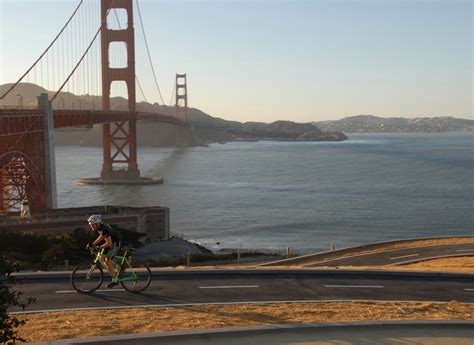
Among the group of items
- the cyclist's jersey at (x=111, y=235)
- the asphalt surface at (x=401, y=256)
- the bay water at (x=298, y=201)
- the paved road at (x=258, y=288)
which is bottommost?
the bay water at (x=298, y=201)

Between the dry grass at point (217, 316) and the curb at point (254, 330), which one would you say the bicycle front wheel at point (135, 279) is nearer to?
the dry grass at point (217, 316)

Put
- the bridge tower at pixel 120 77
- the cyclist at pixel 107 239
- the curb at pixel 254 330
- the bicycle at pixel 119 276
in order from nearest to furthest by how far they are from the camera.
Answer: the curb at pixel 254 330 → the cyclist at pixel 107 239 → the bicycle at pixel 119 276 → the bridge tower at pixel 120 77

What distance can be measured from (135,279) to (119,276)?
0.30m

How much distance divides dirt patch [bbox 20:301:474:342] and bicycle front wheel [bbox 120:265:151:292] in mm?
871

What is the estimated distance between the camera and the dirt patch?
25.4 feet

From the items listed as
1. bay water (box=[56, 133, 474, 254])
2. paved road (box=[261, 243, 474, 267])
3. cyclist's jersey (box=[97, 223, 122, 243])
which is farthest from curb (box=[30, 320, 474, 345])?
bay water (box=[56, 133, 474, 254])

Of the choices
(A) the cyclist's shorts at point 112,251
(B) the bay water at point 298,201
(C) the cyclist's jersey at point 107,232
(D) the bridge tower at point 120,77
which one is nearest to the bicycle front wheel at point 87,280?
(A) the cyclist's shorts at point 112,251

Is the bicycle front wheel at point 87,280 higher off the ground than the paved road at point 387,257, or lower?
higher

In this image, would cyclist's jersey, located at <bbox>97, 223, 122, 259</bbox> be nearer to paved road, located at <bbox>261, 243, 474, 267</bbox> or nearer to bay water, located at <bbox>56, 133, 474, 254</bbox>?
paved road, located at <bbox>261, 243, 474, 267</bbox>

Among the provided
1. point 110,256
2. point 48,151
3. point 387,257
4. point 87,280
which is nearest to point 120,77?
point 48,151

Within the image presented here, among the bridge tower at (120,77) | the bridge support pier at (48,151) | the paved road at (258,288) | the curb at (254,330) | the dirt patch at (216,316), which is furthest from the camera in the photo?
the bridge tower at (120,77)

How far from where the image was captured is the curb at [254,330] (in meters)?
7.14

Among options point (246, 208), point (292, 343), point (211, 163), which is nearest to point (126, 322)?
point (292, 343)

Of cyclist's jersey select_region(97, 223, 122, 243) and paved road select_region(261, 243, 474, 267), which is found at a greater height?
cyclist's jersey select_region(97, 223, 122, 243)
